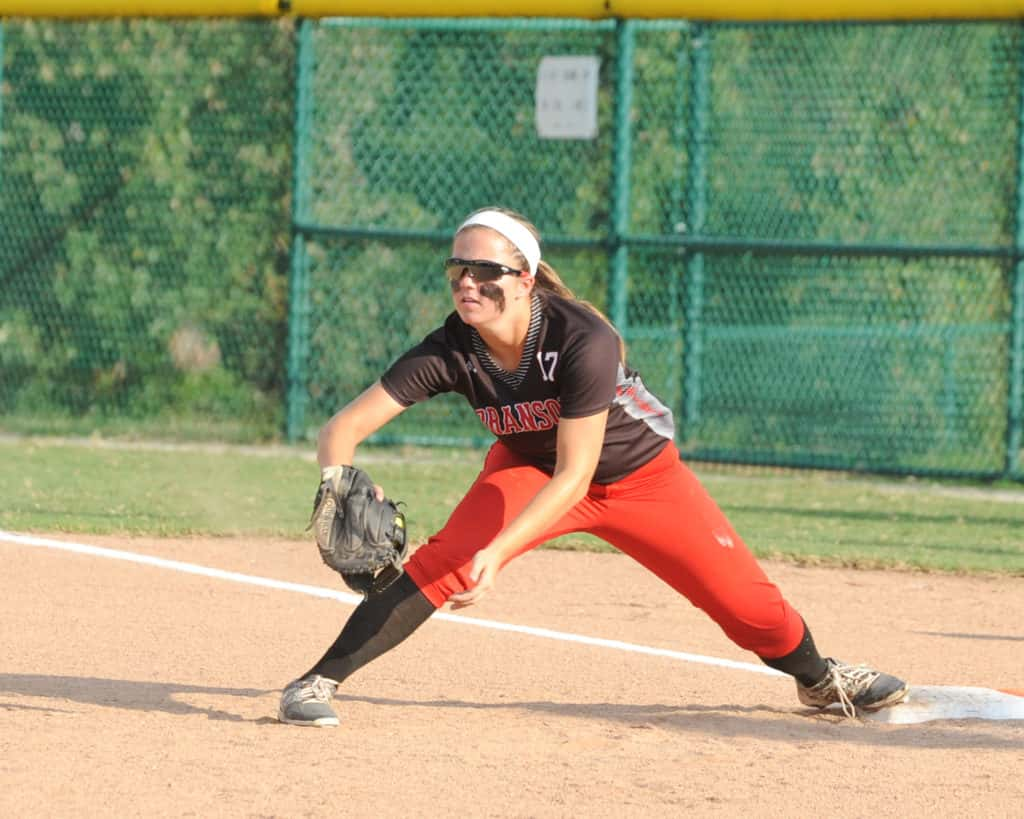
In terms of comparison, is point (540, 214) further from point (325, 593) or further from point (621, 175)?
point (325, 593)

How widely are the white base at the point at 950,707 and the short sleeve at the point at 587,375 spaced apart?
4.75ft

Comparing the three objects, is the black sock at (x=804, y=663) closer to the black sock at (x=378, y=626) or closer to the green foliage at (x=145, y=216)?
the black sock at (x=378, y=626)

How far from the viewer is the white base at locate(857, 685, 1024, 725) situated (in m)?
5.70

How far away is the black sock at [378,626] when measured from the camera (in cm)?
521

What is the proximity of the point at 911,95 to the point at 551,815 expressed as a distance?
8726 millimetres

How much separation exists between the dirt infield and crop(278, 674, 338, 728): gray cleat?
0.05m

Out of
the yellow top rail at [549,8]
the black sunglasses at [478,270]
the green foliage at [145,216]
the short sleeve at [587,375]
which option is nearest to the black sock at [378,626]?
the short sleeve at [587,375]

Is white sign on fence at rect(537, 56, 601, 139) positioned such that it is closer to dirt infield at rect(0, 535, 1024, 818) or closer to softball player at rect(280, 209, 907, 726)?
dirt infield at rect(0, 535, 1024, 818)

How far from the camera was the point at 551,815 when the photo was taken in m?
4.40

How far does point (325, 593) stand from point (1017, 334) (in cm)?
525

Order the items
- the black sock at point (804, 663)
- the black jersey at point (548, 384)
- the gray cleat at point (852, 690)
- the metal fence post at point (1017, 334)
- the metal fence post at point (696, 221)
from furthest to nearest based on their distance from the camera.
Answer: the metal fence post at point (696, 221) → the metal fence post at point (1017, 334) → the gray cleat at point (852, 690) → the black sock at point (804, 663) → the black jersey at point (548, 384)

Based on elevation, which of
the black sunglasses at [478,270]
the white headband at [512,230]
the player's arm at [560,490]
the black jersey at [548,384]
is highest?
the white headband at [512,230]

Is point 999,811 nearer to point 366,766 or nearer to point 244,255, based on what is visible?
point 366,766

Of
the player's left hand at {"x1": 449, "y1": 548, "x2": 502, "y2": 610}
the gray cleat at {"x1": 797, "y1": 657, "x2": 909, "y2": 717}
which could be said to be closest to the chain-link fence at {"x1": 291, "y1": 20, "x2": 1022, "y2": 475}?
the gray cleat at {"x1": 797, "y1": 657, "x2": 909, "y2": 717}
